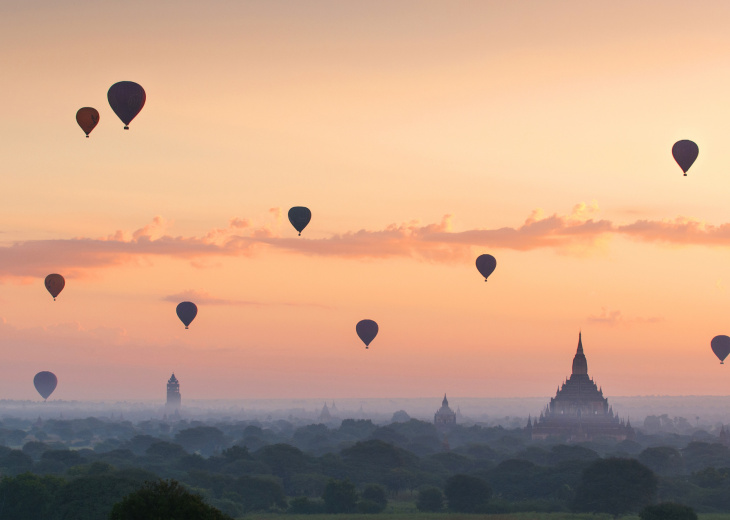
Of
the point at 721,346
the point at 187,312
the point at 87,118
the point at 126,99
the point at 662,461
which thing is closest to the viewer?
the point at 126,99

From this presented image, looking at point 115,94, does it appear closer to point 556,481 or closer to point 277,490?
point 277,490

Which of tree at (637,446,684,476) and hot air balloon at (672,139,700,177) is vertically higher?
hot air balloon at (672,139,700,177)

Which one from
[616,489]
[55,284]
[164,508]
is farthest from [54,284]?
[164,508]

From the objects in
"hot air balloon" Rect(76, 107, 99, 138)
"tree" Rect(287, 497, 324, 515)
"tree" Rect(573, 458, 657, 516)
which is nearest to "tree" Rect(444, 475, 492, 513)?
"tree" Rect(573, 458, 657, 516)

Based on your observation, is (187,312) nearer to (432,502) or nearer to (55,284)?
(55,284)

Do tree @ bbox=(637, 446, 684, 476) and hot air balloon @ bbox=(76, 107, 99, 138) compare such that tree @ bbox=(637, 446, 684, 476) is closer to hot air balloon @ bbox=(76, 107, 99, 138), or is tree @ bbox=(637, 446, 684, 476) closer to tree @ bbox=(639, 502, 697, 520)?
tree @ bbox=(639, 502, 697, 520)

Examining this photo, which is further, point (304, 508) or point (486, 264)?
point (486, 264)

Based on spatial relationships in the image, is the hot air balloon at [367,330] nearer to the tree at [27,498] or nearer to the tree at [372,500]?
the tree at [372,500]
